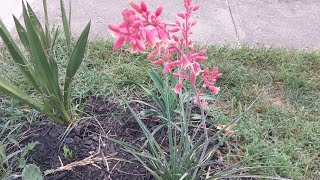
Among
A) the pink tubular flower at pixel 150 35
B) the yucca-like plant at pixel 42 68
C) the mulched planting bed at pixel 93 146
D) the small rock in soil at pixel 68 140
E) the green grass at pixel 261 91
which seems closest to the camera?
the pink tubular flower at pixel 150 35

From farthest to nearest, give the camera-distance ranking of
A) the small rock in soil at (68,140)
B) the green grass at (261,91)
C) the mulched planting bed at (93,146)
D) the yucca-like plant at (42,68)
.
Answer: the green grass at (261,91)
the small rock in soil at (68,140)
the mulched planting bed at (93,146)
the yucca-like plant at (42,68)

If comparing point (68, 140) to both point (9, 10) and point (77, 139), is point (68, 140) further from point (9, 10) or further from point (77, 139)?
point (9, 10)

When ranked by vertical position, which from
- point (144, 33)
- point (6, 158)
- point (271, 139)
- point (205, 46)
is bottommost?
point (271, 139)

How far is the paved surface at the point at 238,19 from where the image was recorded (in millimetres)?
3033

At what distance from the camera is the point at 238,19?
327 centimetres

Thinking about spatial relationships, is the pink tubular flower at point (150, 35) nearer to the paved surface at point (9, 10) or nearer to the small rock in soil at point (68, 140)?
the small rock in soil at point (68, 140)

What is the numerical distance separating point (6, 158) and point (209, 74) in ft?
3.38

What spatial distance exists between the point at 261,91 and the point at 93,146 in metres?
1.17

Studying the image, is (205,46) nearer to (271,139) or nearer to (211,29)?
(211,29)

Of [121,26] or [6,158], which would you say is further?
[6,158]

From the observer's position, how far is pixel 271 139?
213cm

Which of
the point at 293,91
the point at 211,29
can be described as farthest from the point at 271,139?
the point at 211,29

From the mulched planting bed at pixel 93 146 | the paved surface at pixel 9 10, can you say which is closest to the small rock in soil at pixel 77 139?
the mulched planting bed at pixel 93 146

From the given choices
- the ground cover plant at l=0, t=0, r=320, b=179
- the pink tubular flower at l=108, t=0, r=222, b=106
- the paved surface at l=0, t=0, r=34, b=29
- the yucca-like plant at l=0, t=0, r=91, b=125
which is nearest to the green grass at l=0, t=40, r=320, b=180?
the ground cover plant at l=0, t=0, r=320, b=179
